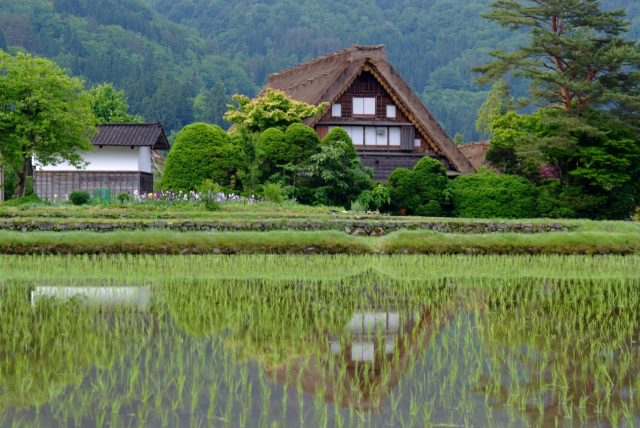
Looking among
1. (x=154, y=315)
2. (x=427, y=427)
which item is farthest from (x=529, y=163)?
(x=427, y=427)

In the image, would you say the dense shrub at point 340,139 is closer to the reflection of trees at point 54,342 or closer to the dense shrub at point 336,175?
the dense shrub at point 336,175

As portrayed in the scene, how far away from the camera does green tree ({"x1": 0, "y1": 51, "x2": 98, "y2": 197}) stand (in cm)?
2777

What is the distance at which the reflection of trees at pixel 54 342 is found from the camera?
539 cm

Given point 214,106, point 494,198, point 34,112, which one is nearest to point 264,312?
point 34,112

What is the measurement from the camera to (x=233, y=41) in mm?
150000

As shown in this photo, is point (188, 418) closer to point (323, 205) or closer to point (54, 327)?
point (54, 327)

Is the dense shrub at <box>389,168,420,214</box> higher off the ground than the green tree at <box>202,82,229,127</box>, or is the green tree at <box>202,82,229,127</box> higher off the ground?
the green tree at <box>202,82,229,127</box>

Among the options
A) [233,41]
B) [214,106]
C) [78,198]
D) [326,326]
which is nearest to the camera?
[326,326]

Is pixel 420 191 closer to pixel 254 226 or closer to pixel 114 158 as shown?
pixel 254 226

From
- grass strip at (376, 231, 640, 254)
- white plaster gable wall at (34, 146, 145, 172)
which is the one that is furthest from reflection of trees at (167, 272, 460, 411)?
white plaster gable wall at (34, 146, 145, 172)

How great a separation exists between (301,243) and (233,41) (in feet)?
458

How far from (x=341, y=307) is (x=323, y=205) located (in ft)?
67.3

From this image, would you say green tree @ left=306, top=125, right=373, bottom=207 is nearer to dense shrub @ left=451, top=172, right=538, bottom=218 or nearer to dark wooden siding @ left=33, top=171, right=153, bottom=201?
dense shrub @ left=451, top=172, right=538, bottom=218

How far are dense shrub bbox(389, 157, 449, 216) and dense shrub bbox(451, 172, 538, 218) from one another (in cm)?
103
